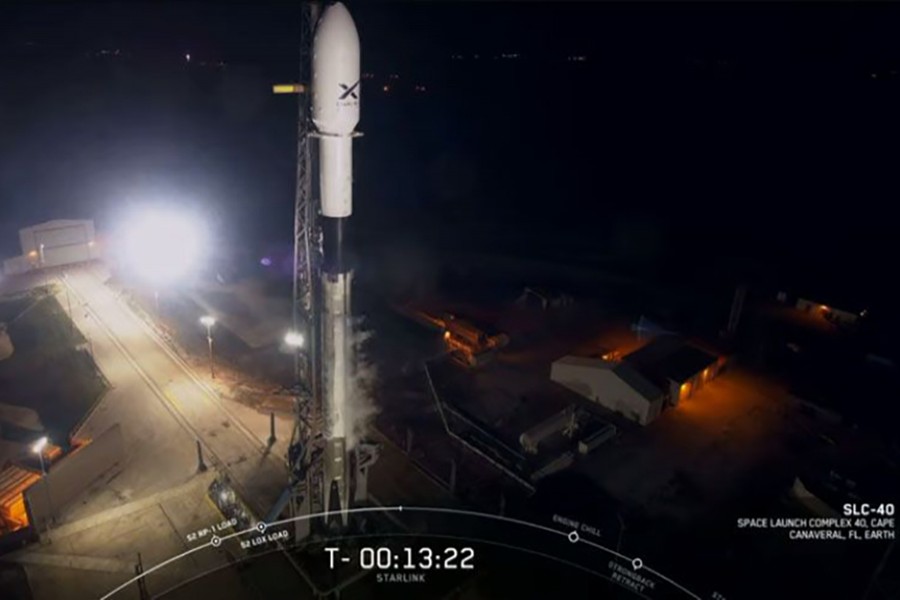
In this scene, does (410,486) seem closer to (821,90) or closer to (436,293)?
(436,293)

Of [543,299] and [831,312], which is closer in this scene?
[831,312]

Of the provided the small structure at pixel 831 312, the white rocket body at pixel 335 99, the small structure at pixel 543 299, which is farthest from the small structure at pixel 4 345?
the small structure at pixel 831 312

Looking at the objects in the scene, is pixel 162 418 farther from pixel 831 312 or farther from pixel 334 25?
pixel 831 312

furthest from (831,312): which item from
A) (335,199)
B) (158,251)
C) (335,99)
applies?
(158,251)

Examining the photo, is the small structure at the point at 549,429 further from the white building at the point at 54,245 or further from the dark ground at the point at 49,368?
the white building at the point at 54,245

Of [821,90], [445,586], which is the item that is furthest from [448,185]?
[821,90]

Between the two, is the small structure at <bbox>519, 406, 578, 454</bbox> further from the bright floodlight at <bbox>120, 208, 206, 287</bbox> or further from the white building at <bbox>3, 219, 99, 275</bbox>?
the white building at <bbox>3, 219, 99, 275</bbox>
